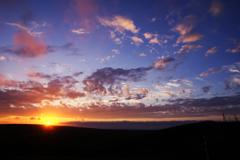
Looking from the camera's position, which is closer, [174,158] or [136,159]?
[174,158]

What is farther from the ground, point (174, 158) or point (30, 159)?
point (174, 158)

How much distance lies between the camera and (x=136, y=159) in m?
22.2

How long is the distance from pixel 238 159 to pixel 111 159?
19388mm

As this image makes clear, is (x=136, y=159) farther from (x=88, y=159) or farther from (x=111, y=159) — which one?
(x=88, y=159)

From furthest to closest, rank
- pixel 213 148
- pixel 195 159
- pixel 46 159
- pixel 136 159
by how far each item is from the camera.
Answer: pixel 46 159 → pixel 136 159 → pixel 213 148 → pixel 195 159

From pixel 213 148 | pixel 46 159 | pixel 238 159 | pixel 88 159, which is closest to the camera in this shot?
pixel 238 159

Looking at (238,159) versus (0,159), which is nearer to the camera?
(238,159)

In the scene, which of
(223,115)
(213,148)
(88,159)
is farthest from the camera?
(223,115)

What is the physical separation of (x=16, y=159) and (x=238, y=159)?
1507 inches

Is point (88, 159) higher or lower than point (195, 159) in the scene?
lower

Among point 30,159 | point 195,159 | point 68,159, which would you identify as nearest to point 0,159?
point 30,159

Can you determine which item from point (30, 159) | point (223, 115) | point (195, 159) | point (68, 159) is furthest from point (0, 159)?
point (223, 115)

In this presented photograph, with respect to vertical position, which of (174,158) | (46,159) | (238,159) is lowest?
(46,159)

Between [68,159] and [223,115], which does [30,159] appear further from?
[223,115]
